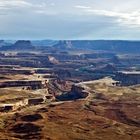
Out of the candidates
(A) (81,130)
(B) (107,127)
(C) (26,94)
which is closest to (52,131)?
(A) (81,130)

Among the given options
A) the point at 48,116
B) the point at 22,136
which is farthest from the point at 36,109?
the point at 22,136

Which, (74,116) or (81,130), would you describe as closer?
(81,130)

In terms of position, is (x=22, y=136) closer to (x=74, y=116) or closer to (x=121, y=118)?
(x=74, y=116)

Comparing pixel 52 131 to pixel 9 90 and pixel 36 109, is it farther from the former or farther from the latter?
pixel 9 90

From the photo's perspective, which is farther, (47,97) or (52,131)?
(47,97)

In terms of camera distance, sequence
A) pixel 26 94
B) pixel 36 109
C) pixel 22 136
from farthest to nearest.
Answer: pixel 26 94 < pixel 36 109 < pixel 22 136

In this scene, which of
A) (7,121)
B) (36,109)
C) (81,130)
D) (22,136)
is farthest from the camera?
(36,109)

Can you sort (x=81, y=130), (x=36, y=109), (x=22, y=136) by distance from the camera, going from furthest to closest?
1. (x=36, y=109)
2. (x=81, y=130)
3. (x=22, y=136)

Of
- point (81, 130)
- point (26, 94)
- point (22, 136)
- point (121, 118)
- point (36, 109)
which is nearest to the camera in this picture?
point (22, 136)
